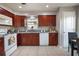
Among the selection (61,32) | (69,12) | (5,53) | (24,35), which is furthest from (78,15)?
(5,53)

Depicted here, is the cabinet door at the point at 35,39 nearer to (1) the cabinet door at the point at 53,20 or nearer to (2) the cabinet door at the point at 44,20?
(2) the cabinet door at the point at 44,20

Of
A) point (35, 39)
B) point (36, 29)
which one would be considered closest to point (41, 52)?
point (35, 39)

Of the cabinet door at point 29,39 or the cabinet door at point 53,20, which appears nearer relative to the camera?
the cabinet door at point 29,39

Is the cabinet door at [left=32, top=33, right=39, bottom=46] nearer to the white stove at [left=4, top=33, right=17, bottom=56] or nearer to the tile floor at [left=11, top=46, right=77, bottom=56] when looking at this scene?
the tile floor at [left=11, top=46, right=77, bottom=56]

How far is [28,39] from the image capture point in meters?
7.55

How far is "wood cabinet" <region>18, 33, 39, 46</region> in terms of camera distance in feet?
24.7

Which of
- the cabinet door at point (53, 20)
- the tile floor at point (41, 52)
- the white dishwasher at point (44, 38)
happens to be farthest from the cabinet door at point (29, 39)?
the tile floor at point (41, 52)

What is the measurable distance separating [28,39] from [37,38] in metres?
0.55

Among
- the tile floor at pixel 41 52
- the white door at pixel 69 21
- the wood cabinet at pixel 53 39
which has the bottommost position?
the tile floor at pixel 41 52

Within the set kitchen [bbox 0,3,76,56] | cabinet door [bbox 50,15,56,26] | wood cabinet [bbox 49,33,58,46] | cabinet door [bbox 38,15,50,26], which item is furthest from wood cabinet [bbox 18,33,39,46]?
cabinet door [bbox 50,15,56,26]

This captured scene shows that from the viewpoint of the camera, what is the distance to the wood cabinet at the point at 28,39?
7.53 m

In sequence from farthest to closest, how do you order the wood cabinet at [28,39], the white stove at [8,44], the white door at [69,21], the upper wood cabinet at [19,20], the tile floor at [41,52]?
1. the upper wood cabinet at [19,20]
2. the wood cabinet at [28,39]
3. the white door at [69,21]
4. the tile floor at [41,52]
5. the white stove at [8,44]

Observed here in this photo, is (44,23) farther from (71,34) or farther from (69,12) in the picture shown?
(71,34)

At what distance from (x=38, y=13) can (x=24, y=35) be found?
173 centimetres
